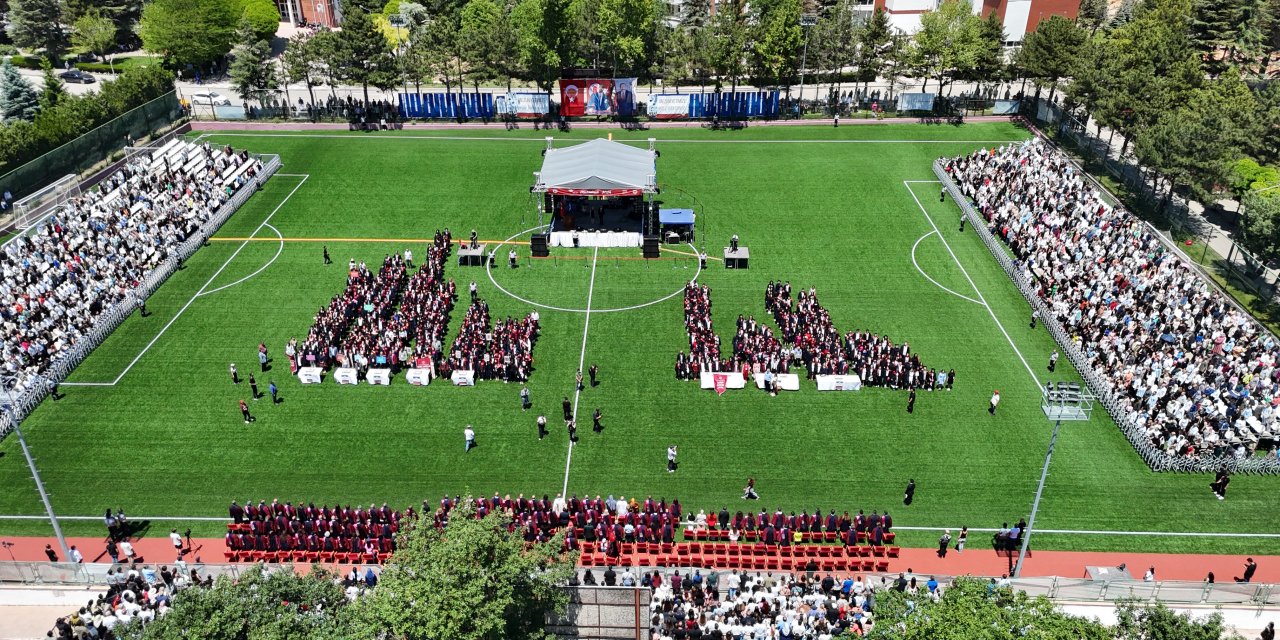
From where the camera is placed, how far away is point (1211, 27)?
72938mm

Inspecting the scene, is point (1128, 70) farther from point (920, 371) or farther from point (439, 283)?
point (439, 283)

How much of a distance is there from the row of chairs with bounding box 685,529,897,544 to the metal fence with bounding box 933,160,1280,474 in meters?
11.7

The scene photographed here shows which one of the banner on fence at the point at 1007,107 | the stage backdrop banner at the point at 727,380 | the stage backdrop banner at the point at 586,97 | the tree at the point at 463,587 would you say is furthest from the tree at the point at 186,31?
the tree at the point at 463,587

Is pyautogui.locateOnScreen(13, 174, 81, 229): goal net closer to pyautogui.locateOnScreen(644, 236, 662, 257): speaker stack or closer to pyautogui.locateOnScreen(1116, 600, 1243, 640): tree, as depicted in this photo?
pyautogui.locateOnScreen(644, 236, 662, 257): speaker stack

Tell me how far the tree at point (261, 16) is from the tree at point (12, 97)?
24.0 m

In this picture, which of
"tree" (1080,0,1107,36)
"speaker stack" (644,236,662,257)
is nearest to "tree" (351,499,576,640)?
"speaker stack" (644,236,662,257)

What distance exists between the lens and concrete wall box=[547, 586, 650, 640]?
2745 cm

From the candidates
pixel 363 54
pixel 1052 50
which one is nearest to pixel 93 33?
pixel 363 54

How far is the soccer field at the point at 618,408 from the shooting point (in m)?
33.8

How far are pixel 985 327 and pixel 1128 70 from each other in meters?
26.9

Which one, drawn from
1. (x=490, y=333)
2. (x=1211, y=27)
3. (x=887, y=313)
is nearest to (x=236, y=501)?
(x=490, y=333)

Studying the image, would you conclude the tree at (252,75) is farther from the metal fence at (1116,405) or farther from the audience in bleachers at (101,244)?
the metal fence at (1116,405)

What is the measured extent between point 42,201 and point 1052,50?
67489mm

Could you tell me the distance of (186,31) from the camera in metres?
77.0
